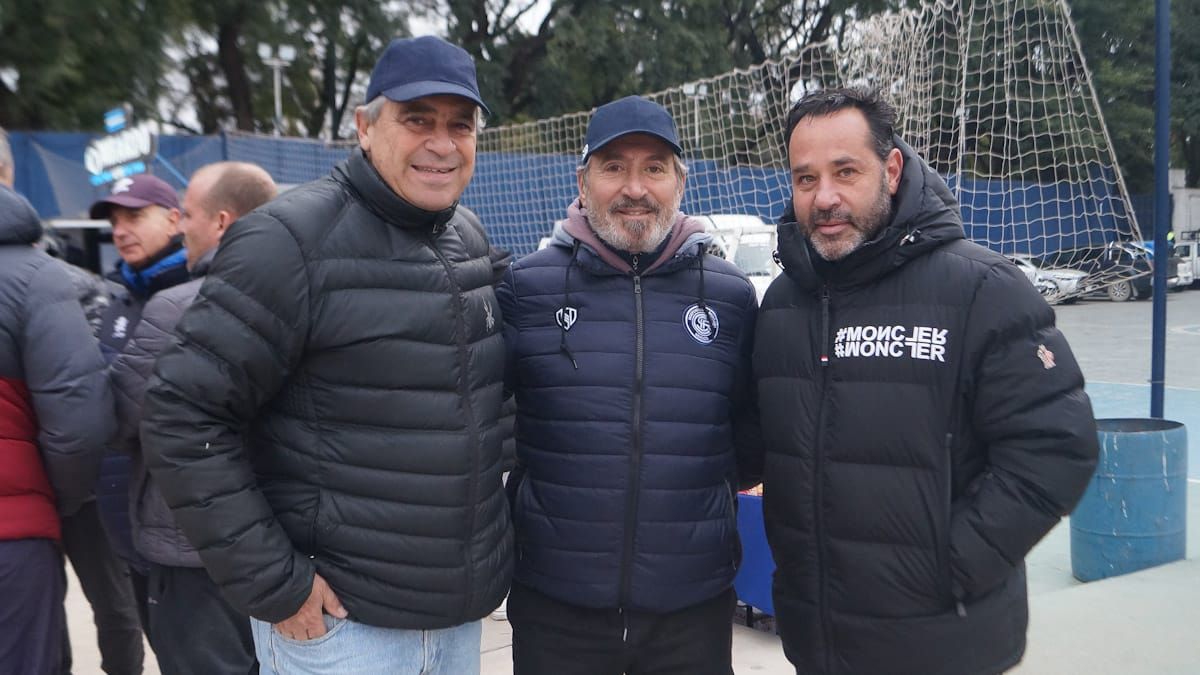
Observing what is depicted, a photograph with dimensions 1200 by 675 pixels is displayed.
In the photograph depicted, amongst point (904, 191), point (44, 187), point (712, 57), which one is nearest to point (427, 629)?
point (904, 191)

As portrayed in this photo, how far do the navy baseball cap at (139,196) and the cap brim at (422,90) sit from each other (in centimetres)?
164

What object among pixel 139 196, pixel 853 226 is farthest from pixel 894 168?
pixel 139 196

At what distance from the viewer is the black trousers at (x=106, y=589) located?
3.42 metres

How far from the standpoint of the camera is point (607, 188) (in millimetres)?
2438

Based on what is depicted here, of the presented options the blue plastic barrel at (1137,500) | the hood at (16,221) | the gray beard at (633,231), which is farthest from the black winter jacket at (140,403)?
the blue plastic barrel at (1137,500)

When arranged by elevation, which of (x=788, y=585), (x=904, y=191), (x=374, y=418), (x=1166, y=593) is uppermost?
(x=904, y=191)

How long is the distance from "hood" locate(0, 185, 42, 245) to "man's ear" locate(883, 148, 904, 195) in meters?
2.33

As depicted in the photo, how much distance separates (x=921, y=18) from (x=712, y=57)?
17612mm

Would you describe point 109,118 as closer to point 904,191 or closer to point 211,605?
point 211,605

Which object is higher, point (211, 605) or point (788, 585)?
point (788, 585)

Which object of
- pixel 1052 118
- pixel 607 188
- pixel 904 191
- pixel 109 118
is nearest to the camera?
pixel 904 191

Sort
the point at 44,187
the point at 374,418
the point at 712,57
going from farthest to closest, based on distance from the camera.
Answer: the point at 712,57 → the point at 44,187 → the point at 374,418

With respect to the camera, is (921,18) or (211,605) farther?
(921,18)

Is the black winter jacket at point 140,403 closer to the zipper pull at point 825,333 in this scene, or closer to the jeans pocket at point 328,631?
the jeans pocket at point 328,631
